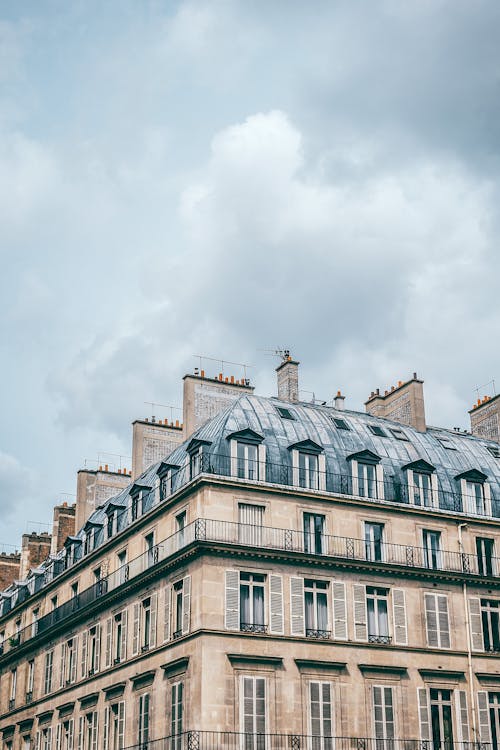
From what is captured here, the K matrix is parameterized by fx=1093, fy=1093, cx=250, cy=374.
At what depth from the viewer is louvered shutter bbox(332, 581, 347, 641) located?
40.5 metres

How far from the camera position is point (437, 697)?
41.5m

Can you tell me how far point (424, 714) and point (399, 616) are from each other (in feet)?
12.1

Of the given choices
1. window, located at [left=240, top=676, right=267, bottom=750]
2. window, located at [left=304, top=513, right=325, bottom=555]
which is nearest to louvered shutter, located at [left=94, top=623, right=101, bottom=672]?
window, located at [left=240, top=676, right=267, bottom=750]

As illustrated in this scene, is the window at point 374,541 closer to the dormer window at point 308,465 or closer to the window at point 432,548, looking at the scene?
the window at point 432,548

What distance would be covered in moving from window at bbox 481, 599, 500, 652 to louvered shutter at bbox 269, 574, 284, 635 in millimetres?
9307

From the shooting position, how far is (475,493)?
46.4m

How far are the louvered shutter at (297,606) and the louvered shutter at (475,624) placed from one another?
7.66 meters

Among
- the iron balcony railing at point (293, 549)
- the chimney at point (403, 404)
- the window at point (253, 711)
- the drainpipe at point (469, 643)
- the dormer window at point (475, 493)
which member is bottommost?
the window at point (253, 711)

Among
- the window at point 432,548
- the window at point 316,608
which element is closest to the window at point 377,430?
the window at point 432,548

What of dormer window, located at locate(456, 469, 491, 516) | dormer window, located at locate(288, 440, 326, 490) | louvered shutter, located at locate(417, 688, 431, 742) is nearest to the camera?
louvered shutter, located at locate(417, 688, 431, 742)

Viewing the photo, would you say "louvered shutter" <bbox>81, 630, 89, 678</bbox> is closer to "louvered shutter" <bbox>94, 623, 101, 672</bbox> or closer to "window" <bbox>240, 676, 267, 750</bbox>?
"louvered shutter" <bbox>94, 623, 101, 672</bbox>

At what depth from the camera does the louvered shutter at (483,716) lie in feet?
136

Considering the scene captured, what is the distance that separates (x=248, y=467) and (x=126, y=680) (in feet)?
33.2

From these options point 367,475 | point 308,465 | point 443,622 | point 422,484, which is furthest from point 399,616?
point 308,465
